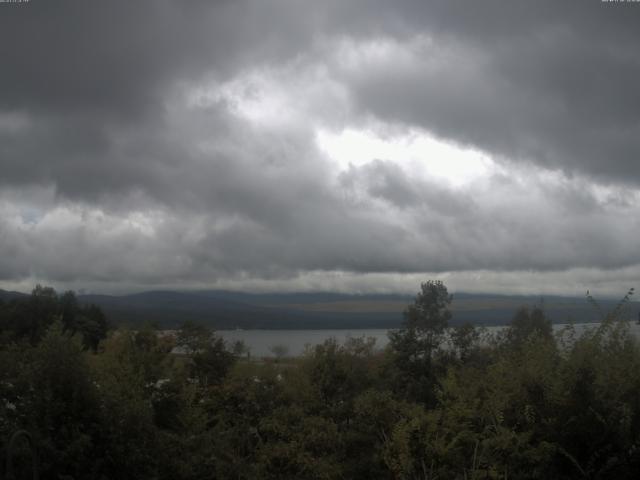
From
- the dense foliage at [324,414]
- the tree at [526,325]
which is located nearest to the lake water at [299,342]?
the tree at [526,325]

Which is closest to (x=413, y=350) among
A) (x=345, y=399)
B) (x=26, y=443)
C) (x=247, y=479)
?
(x=345, y=399)

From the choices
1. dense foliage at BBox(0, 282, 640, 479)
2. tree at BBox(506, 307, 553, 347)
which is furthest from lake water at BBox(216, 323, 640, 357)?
dense foliage at BBox(0, 282, 640, 479)

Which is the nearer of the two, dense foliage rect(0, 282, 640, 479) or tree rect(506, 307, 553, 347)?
dense foliage rect(0, 282, 640, 479)

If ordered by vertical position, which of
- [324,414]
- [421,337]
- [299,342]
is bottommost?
[299,342]

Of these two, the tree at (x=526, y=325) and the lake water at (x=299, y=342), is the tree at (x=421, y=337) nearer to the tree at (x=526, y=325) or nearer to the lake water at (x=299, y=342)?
the lake water at (x=299, y=342)

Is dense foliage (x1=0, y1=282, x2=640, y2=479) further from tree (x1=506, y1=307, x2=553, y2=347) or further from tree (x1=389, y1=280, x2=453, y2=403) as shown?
tree (x1=506, y1=307, x2=553, y2=347)

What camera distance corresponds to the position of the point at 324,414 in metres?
15.3

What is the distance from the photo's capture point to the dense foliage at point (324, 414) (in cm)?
952

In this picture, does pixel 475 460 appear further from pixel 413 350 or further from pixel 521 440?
pixel 413 350

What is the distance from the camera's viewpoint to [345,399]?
16.0 m

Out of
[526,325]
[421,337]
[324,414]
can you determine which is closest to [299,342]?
[526,325]

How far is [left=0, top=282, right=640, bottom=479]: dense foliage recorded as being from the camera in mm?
9523

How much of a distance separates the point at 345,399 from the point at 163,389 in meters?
4.64

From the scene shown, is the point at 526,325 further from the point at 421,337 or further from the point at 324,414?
the point at 324,414
